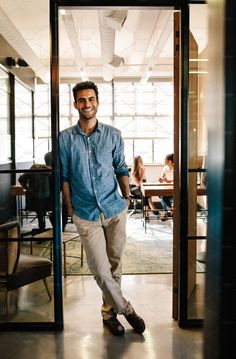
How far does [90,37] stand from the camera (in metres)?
7.23

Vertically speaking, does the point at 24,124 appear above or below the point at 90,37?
below

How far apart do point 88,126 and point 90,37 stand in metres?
4.93

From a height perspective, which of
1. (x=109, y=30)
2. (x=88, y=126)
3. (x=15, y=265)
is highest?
(x=109, y=30)

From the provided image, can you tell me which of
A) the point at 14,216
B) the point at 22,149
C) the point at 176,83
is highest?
the point at 176,83

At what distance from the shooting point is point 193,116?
2.94m

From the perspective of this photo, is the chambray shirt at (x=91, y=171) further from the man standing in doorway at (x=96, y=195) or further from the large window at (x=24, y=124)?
the large window at (x=24, y=124)

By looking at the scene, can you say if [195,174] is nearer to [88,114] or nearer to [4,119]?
[88,114]

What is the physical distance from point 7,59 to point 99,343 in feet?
10.4

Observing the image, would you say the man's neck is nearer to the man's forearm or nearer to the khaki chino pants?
the man's forearm

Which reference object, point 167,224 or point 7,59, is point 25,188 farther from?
point 167,224

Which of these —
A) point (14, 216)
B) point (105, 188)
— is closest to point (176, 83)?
point (105, 188)

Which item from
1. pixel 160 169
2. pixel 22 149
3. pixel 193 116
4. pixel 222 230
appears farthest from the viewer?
pixel 160 169

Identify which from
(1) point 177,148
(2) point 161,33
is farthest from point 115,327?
(2) point 161,33

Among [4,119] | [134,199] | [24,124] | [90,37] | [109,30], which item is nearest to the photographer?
[4,119]
